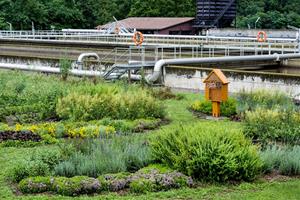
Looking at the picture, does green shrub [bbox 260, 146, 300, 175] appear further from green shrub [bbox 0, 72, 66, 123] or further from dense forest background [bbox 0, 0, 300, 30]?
dense forest background [bbox 0, 0, 300, 30]

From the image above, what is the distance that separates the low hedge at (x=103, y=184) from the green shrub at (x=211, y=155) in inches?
13.1

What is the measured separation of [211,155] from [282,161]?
1.52 meters

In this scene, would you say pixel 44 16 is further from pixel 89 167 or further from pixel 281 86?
pixel 89 167

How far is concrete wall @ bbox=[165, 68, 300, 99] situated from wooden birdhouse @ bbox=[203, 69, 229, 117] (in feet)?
16.1

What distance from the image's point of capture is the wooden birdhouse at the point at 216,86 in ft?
49.6

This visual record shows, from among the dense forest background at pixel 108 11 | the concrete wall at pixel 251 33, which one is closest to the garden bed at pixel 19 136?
the concrete wall at pixel 251 33

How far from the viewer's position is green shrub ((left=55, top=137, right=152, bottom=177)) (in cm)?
919

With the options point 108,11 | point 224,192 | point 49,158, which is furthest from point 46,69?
point 108,11

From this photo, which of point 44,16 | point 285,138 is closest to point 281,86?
point 285,138

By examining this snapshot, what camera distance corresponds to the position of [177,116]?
15.9 meters

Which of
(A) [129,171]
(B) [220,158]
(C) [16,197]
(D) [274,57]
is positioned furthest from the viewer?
(D) [274,57]

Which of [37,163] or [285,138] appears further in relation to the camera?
[285,138]

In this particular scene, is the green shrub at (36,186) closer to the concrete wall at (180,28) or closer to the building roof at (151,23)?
the building roof at (151,23)

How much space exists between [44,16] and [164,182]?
60.9 metres
